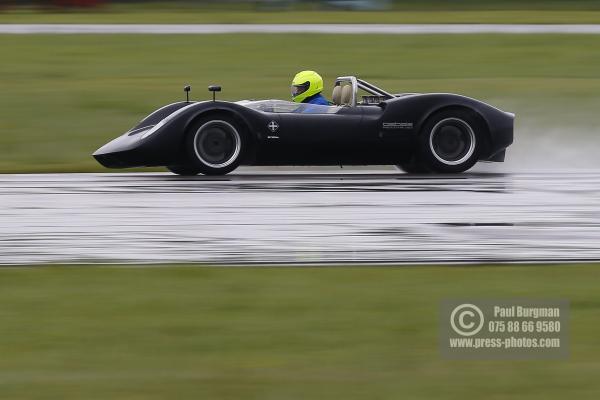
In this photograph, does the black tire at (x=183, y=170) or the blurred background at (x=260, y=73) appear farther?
the blurred background at (x=260, y=73)

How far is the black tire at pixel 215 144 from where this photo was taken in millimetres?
11266

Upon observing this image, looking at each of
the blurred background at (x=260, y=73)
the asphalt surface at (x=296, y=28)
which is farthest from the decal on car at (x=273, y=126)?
the asphalt surface at (x=296, y=28)

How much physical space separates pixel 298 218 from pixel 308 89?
3.50 m

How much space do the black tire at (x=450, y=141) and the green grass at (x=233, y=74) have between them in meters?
4.03

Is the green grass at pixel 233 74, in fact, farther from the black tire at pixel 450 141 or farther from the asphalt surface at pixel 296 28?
the black tire at pixel 450 141

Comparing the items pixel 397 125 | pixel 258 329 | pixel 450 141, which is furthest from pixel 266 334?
pixel 450 141

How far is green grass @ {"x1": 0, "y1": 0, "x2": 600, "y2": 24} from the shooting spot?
2769 centimetres

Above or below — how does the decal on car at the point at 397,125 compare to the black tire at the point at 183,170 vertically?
above

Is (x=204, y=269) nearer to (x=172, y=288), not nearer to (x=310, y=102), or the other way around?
(x=172, y=288)

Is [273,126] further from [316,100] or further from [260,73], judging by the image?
[260,73]

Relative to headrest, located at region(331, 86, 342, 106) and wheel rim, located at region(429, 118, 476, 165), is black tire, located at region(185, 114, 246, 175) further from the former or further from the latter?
wheel rim, located at region(429, 118, 476, 165)

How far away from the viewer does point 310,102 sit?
12164mm

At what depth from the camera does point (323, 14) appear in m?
29.4

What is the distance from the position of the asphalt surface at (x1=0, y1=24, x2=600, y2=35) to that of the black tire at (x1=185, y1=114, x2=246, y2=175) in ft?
43.4
